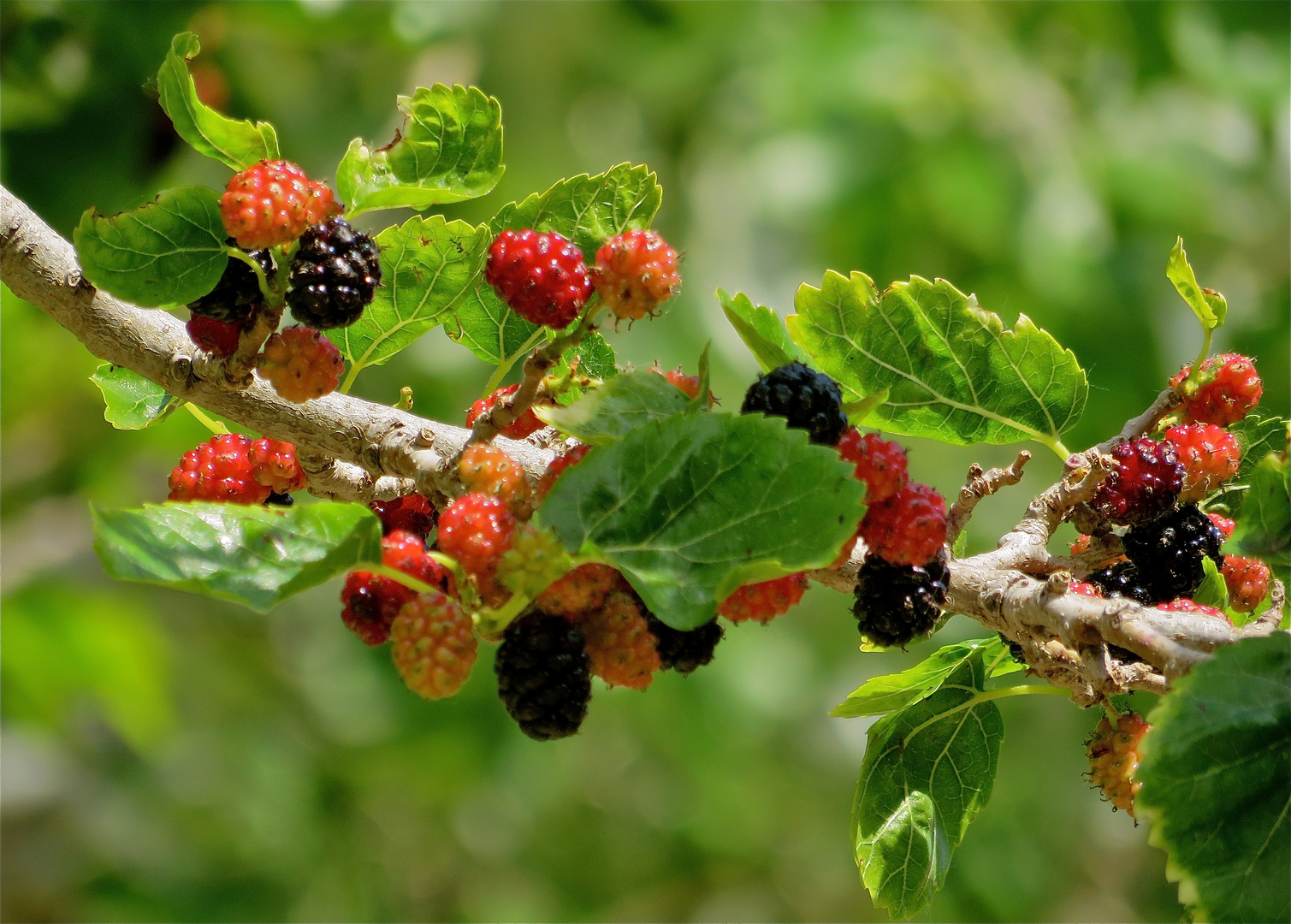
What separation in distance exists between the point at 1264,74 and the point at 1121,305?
78cm

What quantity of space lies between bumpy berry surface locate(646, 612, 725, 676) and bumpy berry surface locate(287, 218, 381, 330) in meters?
0.34

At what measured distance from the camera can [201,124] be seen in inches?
33.4

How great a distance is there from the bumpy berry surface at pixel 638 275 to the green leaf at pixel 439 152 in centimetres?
12

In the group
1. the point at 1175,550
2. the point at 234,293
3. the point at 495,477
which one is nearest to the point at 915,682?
the point at 1175,550

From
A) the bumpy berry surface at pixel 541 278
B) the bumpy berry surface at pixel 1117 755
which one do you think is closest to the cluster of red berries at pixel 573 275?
the bumpy berry surface at pixel 541 278

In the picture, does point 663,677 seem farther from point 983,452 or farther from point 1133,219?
point 1133,219

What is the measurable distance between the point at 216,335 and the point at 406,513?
0.22 metres

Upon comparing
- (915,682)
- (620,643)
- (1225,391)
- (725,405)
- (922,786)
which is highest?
(1225,391)

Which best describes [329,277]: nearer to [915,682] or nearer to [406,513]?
[406,513]

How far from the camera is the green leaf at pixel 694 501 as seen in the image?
73cm

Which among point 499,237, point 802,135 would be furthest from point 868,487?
point 802,135

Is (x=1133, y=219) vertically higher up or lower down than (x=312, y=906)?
higher up

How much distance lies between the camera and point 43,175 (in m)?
2.25

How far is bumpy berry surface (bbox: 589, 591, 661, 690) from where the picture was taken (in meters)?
0.82
